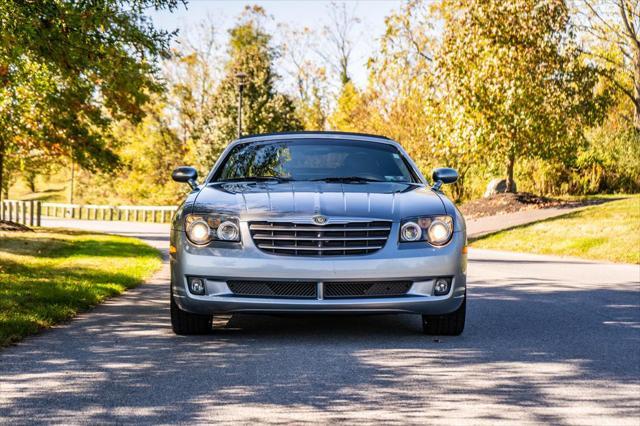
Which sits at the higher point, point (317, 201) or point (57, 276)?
point (317, 201)

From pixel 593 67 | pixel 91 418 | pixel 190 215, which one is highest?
pixel 593 67

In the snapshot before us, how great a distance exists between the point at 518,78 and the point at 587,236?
8415 millimetres

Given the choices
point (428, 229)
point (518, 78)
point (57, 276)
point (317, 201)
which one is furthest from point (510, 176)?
point (317, 201)

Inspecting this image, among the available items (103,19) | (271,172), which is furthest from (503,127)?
(271,172)

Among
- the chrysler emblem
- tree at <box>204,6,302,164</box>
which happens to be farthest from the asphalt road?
tree at <box>204,6,302,164</box>

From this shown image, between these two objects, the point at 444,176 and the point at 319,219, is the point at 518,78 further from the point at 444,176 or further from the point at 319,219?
the point at 319,219

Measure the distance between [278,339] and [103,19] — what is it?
5585mm

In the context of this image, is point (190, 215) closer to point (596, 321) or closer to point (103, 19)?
point (596, 321)

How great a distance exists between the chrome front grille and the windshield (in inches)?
44.8

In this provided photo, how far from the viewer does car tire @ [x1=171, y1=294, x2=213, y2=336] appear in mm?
7105

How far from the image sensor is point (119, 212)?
179 ft

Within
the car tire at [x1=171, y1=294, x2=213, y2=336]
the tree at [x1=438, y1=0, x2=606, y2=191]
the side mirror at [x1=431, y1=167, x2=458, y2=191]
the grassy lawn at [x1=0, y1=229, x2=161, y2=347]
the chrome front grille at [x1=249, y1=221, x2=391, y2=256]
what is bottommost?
the grassy lawn at [x1=0, y1=229, x2=161, y2=347]

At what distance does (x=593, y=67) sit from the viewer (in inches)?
1237

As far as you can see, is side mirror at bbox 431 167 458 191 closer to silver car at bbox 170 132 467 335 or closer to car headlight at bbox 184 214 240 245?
silver car at bbox 170 132 467 335
